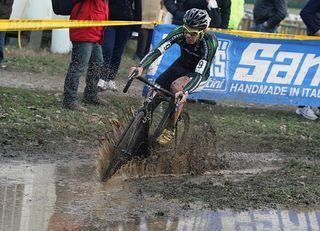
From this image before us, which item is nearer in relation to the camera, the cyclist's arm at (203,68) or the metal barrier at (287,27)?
the cyclist's arm at (203,68)

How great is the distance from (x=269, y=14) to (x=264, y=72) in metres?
2.38

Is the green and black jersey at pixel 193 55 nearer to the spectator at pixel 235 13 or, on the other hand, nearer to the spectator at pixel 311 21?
the spectator at pixel 311 21

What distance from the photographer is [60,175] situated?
339 inches

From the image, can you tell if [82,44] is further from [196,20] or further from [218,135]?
[196,20]

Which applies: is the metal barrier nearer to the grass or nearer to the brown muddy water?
the grass

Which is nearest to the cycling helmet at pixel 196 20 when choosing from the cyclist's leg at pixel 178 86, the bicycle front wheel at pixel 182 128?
the cyclist's leg at pixel 178 86

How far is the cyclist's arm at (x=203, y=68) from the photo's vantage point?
355 inches

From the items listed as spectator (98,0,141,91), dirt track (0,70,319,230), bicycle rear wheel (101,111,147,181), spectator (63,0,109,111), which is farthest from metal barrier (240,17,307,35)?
bicycle rear wheel (101,111,147,181)

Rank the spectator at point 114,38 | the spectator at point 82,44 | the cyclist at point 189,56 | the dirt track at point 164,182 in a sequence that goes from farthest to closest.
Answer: the spectator at point 114,38
the spectator at point 82,44
the cyclist at point 189,56
the dirt track at point 164,182

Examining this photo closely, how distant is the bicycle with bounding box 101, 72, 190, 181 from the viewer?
27.5 feet

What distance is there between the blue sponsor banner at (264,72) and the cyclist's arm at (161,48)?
11.2 feet

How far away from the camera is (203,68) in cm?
922

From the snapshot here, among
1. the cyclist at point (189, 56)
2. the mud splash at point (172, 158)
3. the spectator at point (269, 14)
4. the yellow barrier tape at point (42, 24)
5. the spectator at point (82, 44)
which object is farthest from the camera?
the spectator at point (269, 14)

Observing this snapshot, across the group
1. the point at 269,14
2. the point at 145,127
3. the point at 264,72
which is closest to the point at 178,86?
the point at 145,127
